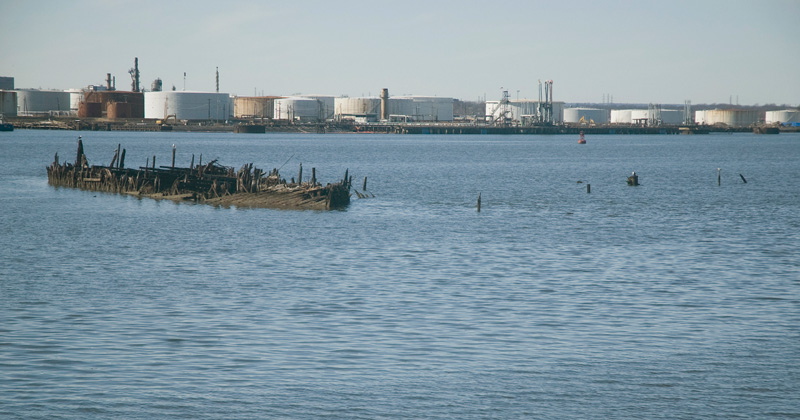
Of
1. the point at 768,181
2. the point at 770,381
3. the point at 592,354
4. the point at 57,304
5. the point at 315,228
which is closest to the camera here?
the point at 770,381

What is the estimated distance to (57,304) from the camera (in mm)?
25172

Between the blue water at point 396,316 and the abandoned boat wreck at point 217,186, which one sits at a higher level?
the abandoned boat wreck at point 217,186

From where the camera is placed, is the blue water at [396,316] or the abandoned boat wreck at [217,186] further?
the abandoned boat wreck at [217,186]

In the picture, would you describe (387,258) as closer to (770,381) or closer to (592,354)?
(592,354)

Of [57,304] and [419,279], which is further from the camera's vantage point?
[419,279]

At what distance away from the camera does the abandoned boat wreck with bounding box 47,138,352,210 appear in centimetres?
5556

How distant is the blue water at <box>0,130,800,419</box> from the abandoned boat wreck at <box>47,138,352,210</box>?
141 inches

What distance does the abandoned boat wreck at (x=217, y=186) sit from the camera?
55562mm

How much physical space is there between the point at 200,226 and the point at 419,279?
20063 millimetres

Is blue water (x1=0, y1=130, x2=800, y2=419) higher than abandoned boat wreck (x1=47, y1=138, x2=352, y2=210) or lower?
lower

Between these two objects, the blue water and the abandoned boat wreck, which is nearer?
the blue water

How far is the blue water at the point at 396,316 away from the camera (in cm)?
1677

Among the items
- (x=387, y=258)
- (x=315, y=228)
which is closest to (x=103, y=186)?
(x=315, y=228)

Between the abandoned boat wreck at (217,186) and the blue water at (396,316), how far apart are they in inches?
141
